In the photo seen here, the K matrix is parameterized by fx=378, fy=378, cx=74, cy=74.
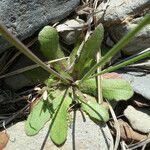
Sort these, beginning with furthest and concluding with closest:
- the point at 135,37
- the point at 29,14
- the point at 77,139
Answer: the point at 135,37 → the point at 77,139 → the point at 29,14

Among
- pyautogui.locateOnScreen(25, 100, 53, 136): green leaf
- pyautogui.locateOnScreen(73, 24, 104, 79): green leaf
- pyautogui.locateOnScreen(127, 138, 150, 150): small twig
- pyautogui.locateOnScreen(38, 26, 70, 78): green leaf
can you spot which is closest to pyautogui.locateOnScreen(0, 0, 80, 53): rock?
pyautogui.locateOnScreen(38, 26, 70, 78): green leaf

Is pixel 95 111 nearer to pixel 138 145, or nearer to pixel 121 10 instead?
pixel 138 145

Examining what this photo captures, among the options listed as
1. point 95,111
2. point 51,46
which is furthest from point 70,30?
point 95,111

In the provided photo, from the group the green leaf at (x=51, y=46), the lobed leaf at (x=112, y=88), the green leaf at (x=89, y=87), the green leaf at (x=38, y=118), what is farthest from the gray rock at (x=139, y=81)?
the green leaf at (x=38, y=118)

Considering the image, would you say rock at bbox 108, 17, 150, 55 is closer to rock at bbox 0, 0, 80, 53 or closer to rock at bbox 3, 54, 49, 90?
rock at bbox 0, 0, 80, 53

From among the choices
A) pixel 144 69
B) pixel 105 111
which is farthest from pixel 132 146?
pixel 144 69
